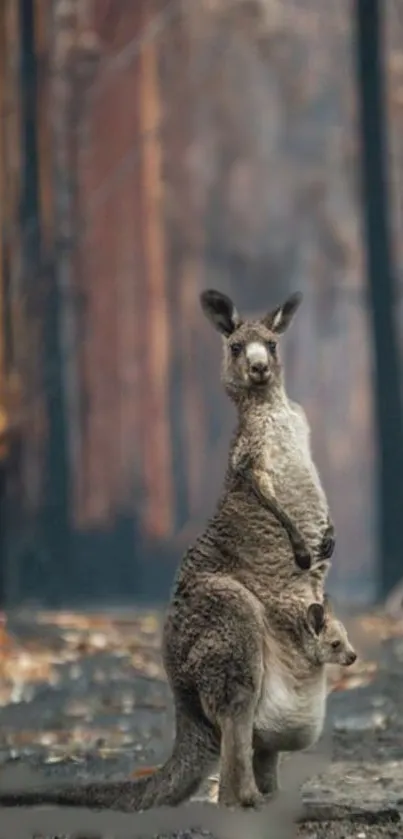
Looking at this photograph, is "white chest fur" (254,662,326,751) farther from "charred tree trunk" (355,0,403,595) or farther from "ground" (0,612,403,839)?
"charred tree trunk" (355,0,403,595)

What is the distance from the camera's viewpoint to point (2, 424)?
1252cm

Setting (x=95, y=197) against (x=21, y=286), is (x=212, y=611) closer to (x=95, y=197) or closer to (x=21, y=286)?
(x=21, y=286)

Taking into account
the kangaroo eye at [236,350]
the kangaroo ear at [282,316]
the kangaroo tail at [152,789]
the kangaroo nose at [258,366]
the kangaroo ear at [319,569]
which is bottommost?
the kangaroo tail at [152,789]

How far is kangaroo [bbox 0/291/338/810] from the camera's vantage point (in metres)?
3.68

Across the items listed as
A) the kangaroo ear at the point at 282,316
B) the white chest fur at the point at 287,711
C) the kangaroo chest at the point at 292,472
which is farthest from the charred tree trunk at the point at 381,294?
the white chest fur at the point at 287,711

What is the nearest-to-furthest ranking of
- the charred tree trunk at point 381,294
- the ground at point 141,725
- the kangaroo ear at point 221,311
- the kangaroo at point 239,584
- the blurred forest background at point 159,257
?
the kangaroo at point 239,584
the ground at point 141,725
the kangaroo ear at point 221,311
the charred tree trunk at point 381,294
the blurred forest background at point 159,257

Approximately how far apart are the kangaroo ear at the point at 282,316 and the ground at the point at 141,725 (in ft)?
4.01

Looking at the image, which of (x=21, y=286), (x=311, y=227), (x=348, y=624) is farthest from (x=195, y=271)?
(x=348, y=624)

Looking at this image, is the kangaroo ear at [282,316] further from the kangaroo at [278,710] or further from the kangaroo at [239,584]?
the kangaroo at [278,710]

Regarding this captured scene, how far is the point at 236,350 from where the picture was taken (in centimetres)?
390

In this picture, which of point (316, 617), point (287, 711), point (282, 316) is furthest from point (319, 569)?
point (282, 316)

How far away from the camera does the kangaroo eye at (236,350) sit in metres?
3.89

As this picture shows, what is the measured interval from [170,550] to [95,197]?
349 cm

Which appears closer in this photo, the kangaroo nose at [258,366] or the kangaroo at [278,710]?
the kangaroo at [278,710]
